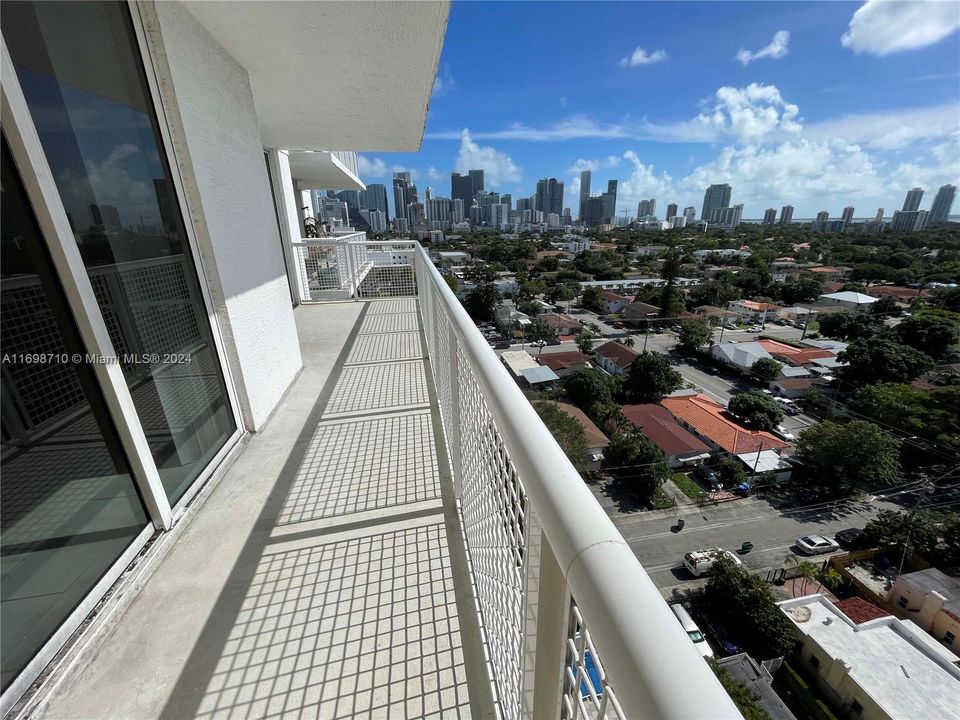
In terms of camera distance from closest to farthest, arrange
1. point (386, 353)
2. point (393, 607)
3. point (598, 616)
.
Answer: point (598, 616) → point (393, 607) → point (386, 353)

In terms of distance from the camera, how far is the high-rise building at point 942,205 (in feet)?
298

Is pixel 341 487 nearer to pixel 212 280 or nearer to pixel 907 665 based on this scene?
pixel 212 280

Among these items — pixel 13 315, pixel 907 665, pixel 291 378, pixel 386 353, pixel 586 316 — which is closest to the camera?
pixel 13 315

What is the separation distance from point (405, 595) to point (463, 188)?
122 meters

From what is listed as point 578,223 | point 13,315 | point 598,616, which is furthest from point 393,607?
point 578,223

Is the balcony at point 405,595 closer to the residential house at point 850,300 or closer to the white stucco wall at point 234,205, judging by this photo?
the white stucco wall at point 234,205

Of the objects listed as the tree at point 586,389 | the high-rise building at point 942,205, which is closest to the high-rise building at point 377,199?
the tree at point 586,389

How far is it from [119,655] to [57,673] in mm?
144

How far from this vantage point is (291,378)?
3350 millimetres

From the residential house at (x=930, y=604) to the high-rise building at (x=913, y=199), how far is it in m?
128

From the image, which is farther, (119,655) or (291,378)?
(291,378)

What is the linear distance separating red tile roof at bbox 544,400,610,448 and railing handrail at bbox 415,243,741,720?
1863 centimetres

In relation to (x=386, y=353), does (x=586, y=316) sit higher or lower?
lower

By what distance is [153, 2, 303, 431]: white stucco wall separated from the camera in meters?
2.05
